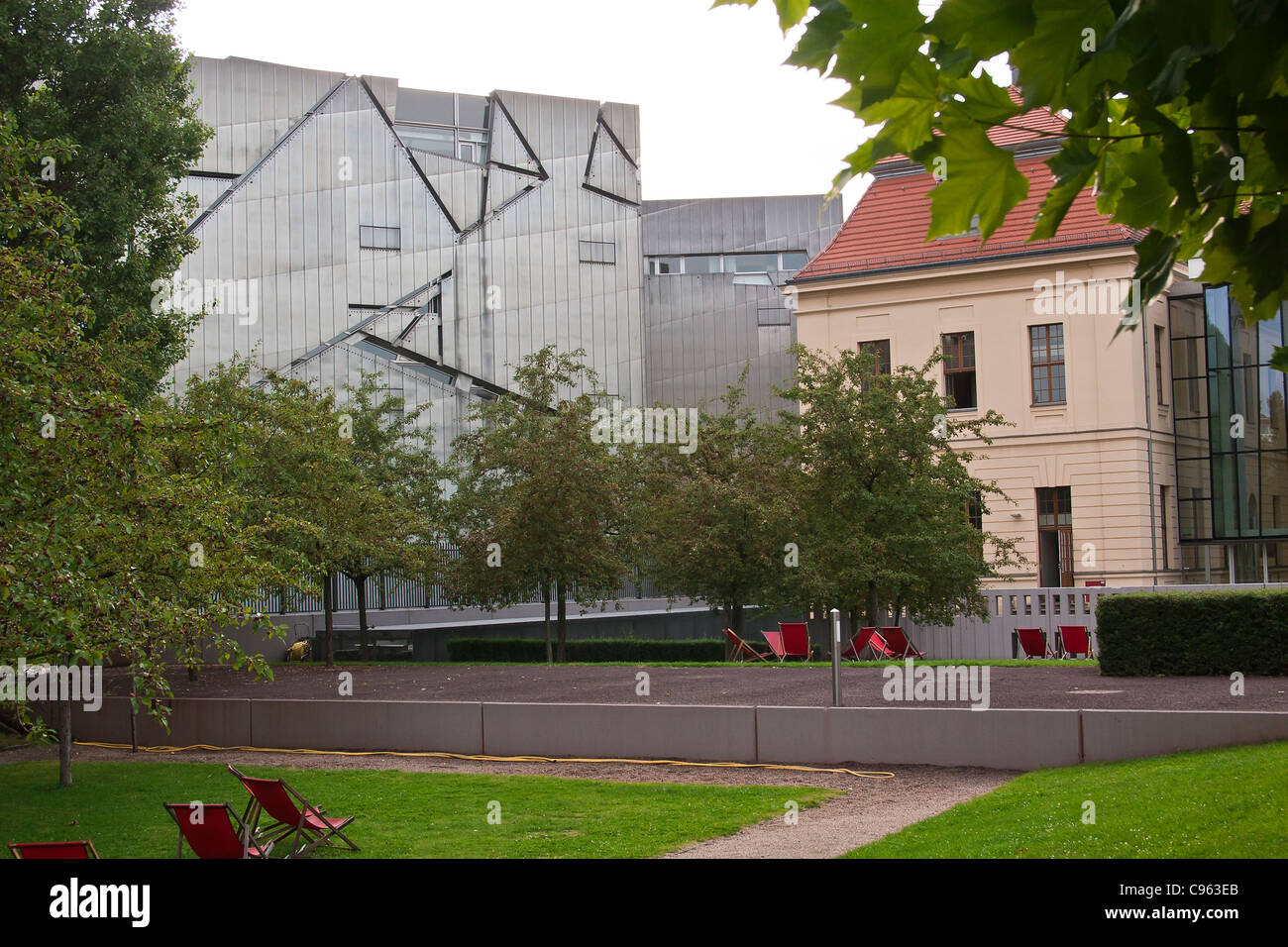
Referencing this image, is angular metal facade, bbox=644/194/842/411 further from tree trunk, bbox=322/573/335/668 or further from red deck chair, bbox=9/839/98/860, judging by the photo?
red deck chair, bbox=9/839/98/860

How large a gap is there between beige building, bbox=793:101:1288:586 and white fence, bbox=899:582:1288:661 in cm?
849

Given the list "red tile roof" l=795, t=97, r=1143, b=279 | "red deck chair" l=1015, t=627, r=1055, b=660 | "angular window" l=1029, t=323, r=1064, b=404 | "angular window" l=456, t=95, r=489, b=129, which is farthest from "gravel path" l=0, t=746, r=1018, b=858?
"angular window" l=456, t=95, r=489, b=129

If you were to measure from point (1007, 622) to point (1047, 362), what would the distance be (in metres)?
13.5

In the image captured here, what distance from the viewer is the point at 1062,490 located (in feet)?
141

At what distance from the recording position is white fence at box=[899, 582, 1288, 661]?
3134cm

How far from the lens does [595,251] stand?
55.7m

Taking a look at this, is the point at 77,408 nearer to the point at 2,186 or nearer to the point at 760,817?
the point at 2,186

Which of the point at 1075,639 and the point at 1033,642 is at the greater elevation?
the point at 1075,639

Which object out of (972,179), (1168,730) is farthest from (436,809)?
(972,179)

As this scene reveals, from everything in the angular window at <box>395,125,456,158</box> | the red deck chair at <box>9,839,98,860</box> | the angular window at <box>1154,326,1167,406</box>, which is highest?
the angular window at <box>395,125,456,158</box>

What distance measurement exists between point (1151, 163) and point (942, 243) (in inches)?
1687

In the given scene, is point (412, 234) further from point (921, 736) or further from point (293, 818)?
point (293, 818)

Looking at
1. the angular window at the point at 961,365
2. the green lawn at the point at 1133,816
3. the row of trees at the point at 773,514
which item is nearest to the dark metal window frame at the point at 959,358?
the angular window at the point at 961,365
